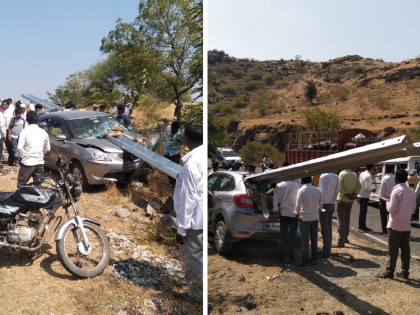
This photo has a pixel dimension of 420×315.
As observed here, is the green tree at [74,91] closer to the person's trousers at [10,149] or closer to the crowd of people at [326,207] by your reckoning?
the person's trousers at [10,149]

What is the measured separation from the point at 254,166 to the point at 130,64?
24.6 ft

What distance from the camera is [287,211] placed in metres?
3.97

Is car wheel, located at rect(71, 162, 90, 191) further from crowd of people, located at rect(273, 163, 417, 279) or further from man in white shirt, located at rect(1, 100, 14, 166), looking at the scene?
crowd of people, located at rect(273, 163, 417, 279)

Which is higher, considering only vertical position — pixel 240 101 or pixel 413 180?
pixel 240 101

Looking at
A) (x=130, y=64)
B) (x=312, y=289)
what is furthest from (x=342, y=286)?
(x=130, y=64)

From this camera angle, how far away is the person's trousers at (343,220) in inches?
159

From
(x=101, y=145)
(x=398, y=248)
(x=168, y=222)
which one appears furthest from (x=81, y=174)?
(x=398, y=248)

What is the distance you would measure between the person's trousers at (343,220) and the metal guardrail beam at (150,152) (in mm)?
1798

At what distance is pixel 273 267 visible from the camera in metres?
3.91

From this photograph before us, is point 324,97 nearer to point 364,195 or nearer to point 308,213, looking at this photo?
point 364,195

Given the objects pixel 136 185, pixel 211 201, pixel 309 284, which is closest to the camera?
pixel 309 284

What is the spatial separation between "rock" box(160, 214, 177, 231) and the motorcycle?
157 centimetres

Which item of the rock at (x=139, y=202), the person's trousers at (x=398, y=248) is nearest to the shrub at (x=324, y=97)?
the rock at (x=139, y=202)

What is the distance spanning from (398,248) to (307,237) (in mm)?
780
